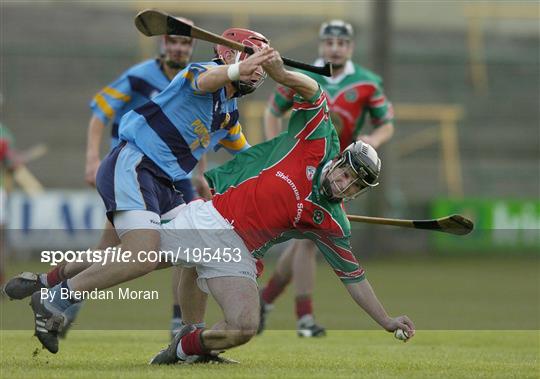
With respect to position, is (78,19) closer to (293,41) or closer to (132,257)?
(293,41)

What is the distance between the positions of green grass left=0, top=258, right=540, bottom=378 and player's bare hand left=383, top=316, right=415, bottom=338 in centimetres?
22

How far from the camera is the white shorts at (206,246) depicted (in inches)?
235

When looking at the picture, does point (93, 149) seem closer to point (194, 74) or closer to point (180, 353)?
point (194, 74)

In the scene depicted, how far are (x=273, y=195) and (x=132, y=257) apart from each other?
30.8 inches

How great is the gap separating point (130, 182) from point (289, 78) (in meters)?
1.11

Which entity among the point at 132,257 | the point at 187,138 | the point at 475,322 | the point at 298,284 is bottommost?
the point at 475,322

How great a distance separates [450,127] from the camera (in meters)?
22.4

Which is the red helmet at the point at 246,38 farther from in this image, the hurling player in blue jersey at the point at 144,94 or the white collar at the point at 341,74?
the white collar at the point at 341,74

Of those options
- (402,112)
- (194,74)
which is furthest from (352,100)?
(402,112)

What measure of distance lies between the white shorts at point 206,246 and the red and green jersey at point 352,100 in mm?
3004

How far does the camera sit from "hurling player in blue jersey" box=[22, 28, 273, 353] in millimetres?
6016

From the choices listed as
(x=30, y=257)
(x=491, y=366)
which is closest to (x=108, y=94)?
(x=491, y=366)

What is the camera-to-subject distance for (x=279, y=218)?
6059 mm

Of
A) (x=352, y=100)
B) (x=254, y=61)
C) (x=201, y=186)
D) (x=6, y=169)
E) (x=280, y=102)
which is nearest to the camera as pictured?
(x=254, y=61)
